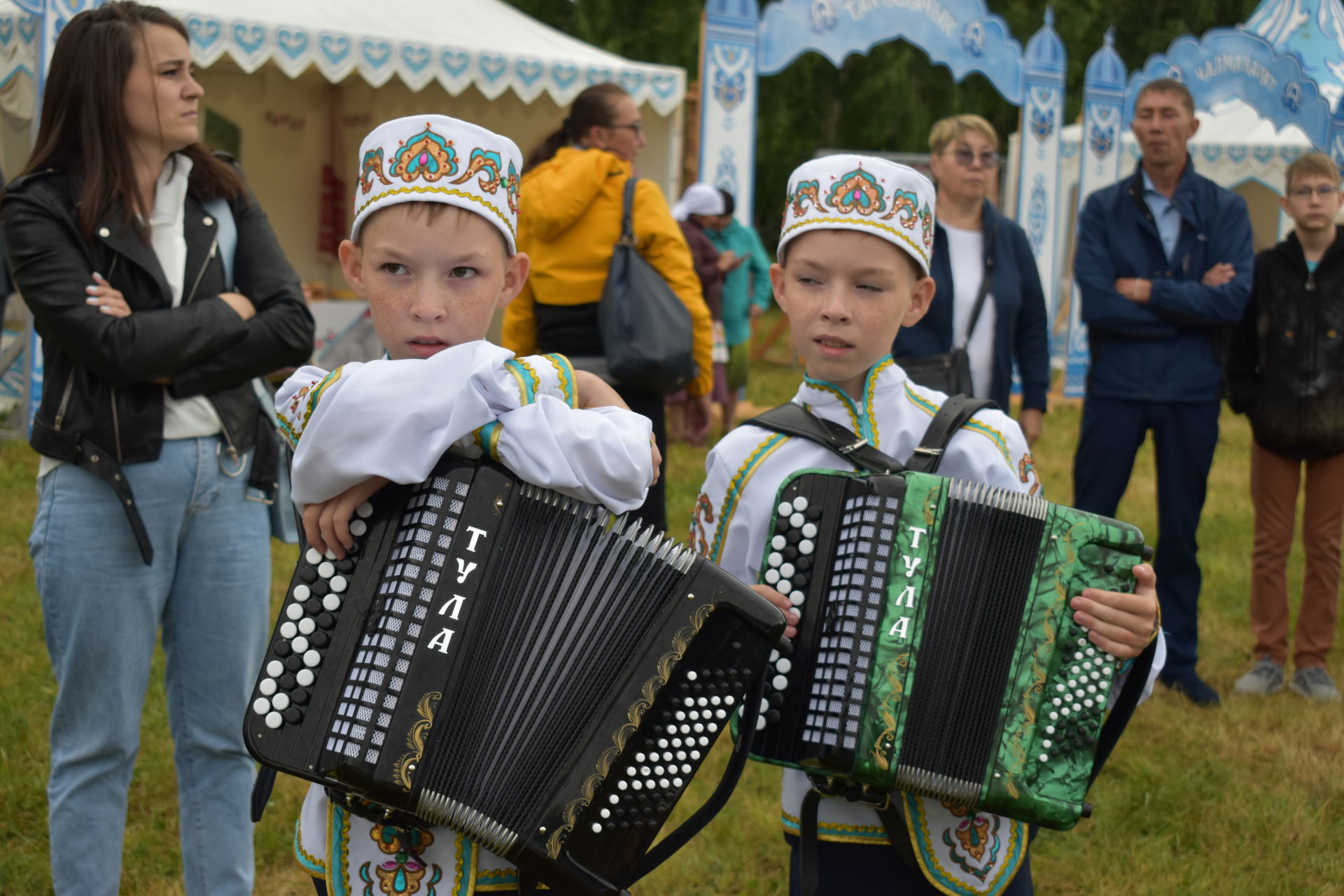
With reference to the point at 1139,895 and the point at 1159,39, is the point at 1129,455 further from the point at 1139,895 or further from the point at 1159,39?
the point at 1159,39

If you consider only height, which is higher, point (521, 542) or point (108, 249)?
point (108, 249)

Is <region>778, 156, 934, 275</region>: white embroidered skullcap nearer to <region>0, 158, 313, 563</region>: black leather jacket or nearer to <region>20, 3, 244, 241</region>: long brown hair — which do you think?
<region>0, 158, 313, 563</region>: black leather jacket

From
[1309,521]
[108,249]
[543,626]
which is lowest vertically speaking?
[1309,521]

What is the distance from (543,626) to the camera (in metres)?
1.70

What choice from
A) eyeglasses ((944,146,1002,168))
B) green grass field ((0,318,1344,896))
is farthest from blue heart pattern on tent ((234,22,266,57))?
eyeglasses ((944,146,1002,168))

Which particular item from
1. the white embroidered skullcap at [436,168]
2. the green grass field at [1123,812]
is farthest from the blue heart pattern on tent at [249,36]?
the white embroidered skullcap at [436,168]

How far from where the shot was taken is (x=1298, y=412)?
16.3 feet

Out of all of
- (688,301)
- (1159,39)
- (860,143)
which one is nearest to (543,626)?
(688,301)

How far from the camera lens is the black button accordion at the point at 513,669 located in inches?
63.6

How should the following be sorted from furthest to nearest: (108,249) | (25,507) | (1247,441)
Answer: (1247,441)
(25,507)
(108,249)

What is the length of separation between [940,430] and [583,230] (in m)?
2.93

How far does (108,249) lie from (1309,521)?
461cm

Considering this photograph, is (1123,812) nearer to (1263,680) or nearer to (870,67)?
(1263,680)

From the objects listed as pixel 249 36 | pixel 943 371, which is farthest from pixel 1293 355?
pixel 249 36
